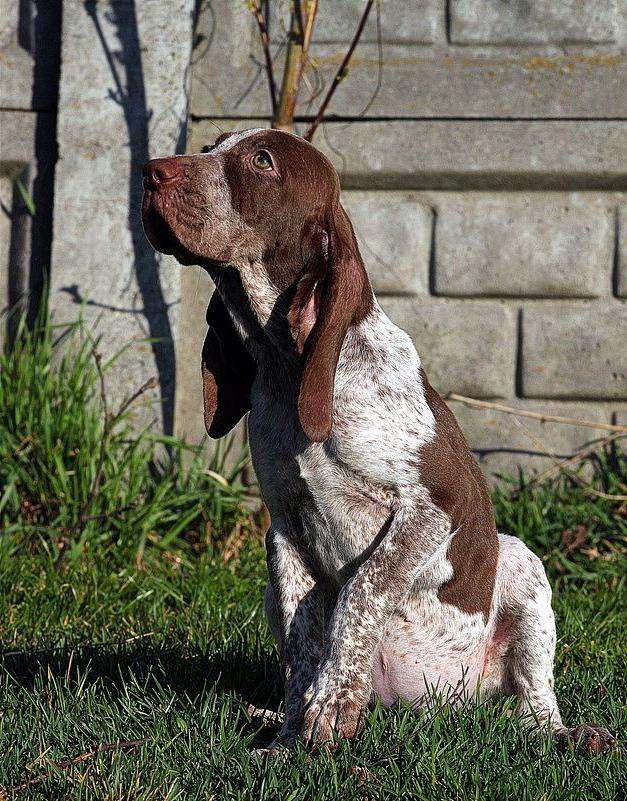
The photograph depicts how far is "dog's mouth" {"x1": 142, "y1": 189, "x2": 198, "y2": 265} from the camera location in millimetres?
2475

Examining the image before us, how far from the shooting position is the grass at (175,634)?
231cm

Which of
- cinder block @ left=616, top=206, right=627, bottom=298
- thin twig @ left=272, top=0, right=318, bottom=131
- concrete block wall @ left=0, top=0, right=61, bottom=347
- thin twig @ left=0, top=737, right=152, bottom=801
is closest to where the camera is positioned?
thin twig @ left=0, top=737, right=152, bottom=801

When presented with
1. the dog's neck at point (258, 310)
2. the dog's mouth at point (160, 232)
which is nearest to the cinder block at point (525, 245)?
the dog's neck at point (258, 310)

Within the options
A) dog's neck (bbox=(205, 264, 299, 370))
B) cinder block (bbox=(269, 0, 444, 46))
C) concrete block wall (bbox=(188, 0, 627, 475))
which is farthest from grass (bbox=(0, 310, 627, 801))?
cinder block (bbox=(269, 0, 444, 46))

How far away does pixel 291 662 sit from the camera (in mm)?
2680

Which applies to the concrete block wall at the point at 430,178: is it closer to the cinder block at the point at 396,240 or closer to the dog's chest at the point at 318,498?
the cinder block at the point at 396,240

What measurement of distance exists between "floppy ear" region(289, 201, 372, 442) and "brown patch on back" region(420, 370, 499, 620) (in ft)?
1.11

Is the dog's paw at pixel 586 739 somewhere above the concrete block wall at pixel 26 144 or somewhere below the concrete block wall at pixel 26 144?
below

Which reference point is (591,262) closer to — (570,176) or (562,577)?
(570,176)

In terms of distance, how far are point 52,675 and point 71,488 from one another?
1.90 metres

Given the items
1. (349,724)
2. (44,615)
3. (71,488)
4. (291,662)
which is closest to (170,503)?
(71,488)

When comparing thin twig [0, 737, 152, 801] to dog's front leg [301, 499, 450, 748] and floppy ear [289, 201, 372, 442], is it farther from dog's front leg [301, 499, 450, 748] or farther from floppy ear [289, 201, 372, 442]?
floppy ear [289, 201, 372, 442]

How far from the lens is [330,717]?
240 cm

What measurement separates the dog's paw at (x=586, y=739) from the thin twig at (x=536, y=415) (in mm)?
2479
